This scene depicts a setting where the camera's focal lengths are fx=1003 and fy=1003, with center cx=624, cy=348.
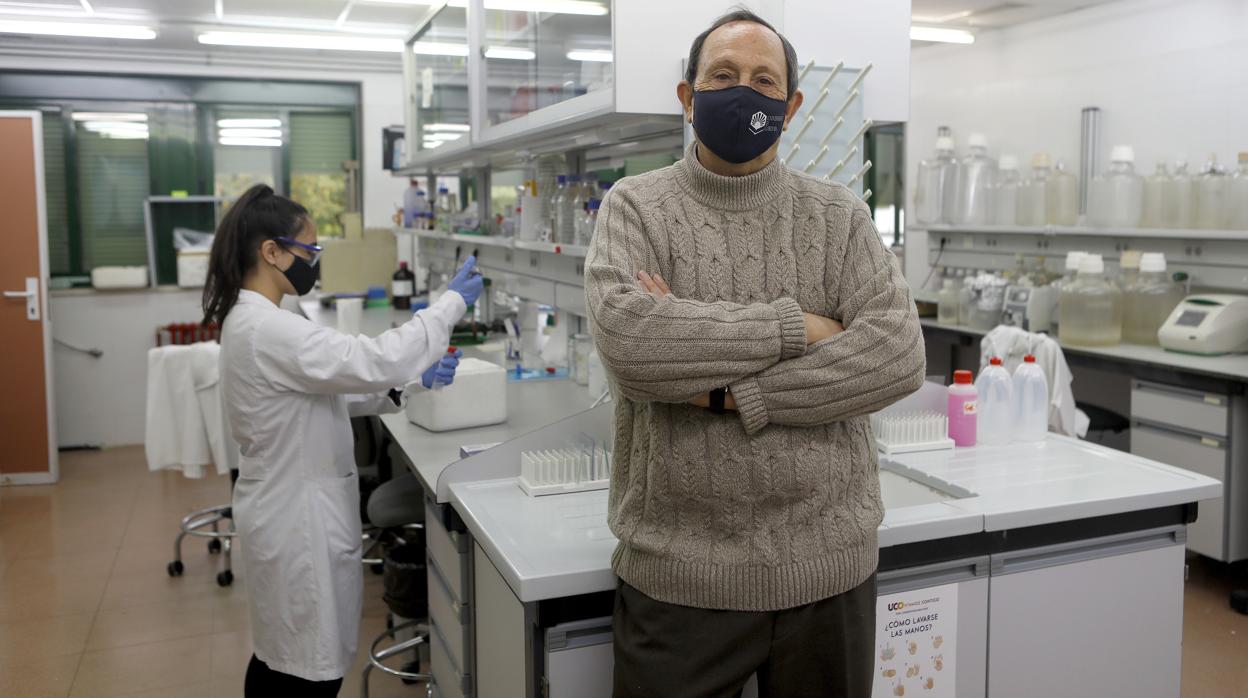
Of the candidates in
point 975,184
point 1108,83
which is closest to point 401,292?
point 975,184

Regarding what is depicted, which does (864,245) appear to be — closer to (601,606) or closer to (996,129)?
(601,606)

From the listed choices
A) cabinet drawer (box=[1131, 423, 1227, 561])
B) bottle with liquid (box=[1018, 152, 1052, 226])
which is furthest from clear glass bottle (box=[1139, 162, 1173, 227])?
cabinet drawer (box=[1131, 423, 1227, 561])

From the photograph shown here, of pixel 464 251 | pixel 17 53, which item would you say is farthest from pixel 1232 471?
pixel 17 53

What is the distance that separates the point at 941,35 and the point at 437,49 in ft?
10.4

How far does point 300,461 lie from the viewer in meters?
2.16

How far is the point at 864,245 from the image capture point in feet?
4.98

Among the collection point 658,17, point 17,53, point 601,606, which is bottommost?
point 601,606

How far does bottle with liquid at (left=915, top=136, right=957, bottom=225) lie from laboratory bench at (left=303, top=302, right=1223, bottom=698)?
3.79 m

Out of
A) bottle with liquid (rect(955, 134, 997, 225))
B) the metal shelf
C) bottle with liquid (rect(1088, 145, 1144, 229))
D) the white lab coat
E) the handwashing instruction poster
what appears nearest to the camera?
the handwashing instruction poster

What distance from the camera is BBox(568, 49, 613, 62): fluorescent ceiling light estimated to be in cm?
244

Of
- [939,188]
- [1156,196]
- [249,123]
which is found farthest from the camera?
[249,123]

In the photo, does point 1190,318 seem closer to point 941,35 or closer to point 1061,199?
point 1061,199

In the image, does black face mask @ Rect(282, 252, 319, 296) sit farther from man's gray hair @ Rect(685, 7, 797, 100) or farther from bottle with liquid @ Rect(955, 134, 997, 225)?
bottle with liquid @ Rect(955, 134, 997, 225)

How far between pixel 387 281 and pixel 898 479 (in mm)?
4571
